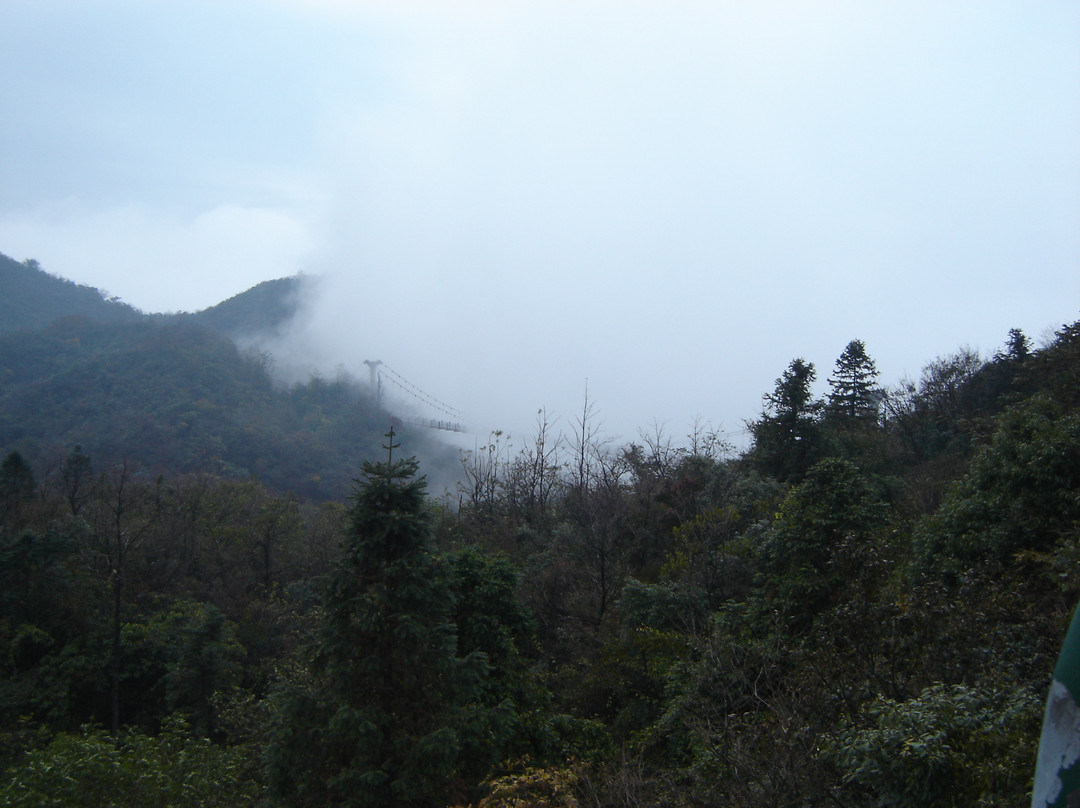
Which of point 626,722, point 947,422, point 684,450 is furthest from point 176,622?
point 947,422

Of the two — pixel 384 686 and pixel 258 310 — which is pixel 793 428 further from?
pixel 258 310

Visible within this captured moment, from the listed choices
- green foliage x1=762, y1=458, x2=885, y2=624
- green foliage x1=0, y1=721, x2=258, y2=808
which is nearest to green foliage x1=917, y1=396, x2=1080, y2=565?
green foliage x1=762, y1=458, x2=885, y2=624

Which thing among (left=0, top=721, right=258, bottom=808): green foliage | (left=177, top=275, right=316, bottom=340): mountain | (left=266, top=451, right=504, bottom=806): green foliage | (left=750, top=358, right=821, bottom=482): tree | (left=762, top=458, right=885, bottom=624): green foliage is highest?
(left=177, top=275, right=316, bottom=340): mountain

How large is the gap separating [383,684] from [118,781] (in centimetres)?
507

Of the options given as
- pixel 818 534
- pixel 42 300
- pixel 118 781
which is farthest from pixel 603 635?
pixel 42 300

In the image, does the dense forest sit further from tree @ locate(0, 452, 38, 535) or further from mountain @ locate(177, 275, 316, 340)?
mountain @ locate(177, 275, 316, 340)

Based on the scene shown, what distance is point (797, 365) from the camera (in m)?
25.1

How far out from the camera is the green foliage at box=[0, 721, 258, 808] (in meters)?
11.0

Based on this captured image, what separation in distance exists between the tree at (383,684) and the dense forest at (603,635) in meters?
0.05

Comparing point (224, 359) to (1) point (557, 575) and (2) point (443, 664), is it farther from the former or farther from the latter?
(2) point (443, 664)

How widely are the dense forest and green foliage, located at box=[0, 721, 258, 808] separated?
59 mm

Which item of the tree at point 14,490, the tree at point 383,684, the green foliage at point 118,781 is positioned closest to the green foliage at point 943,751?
the tree at point 383,684

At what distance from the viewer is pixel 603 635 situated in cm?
1755

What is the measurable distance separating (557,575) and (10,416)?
221ft
